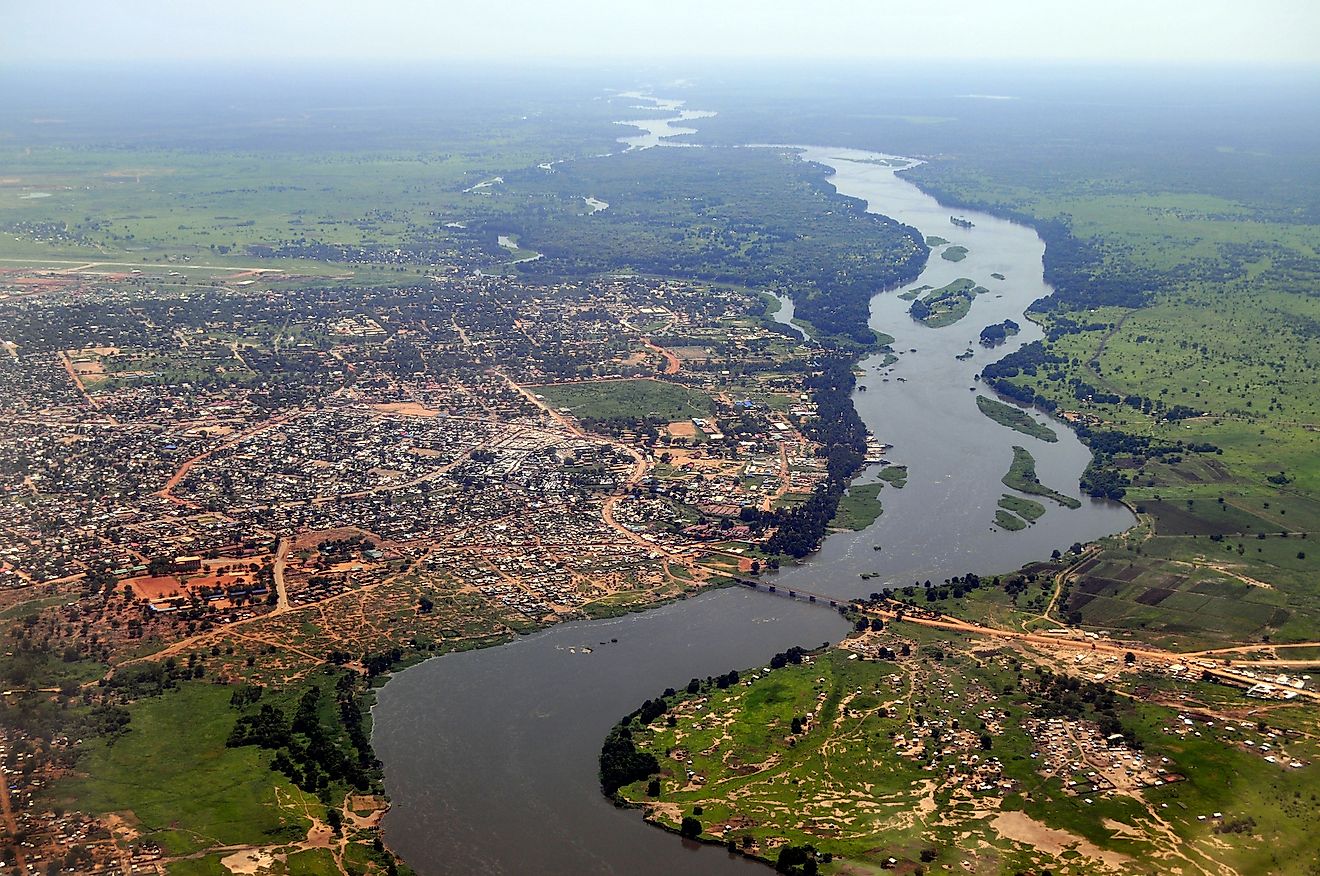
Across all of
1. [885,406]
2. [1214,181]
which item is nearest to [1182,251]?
[1214,181]

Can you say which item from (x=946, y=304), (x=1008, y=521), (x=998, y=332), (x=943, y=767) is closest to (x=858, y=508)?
(x=1008, y=521)

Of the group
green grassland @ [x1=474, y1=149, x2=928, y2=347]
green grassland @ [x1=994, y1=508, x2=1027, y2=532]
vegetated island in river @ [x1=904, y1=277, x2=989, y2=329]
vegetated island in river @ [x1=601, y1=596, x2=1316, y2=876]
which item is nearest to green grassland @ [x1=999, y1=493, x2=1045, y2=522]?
green grassland @ [x1=994, y1=508, x2=1027, y2=532]

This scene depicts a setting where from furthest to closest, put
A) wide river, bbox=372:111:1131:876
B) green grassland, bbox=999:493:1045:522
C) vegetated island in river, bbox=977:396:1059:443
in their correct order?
vegetated island in river, bbox=977:396:1059:443 → green grassland, bbox=999:493:1045:522 → wide river, bbox=372:111:1131:876

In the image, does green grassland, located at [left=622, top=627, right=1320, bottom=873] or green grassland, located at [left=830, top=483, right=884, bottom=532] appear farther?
green grassland, located at [left=830, top=483, right=884, bottom=532]

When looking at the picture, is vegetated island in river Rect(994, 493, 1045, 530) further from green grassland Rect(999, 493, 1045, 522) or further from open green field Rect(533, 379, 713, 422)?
open green field Rect(533, 379, 713, 422)

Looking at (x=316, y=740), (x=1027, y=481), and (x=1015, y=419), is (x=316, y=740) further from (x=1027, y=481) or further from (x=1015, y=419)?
(x=1015, y=419)

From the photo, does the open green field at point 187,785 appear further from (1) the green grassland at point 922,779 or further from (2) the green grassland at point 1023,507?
(2) the green grassland at point 1023,507
